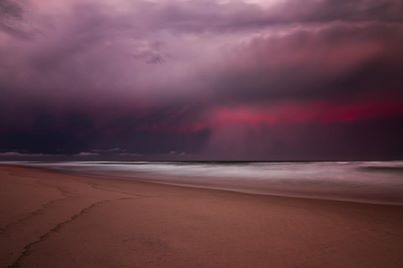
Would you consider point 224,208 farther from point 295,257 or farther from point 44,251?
point 44,251

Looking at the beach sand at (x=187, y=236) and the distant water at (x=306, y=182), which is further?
the distant water at (x=306, y=182)

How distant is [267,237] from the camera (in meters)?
3.69

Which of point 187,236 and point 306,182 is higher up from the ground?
point 187,236

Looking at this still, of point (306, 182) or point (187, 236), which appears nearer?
point (187, 236)

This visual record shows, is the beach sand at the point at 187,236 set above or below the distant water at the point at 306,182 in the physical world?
above

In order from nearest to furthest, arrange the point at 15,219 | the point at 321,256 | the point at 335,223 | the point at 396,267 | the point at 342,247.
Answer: the point at 396,267 → the point at 321,256 → the point at 342,247 → the point at 15,219 → the point at 335,223

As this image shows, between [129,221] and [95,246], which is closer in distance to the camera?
[95,246]

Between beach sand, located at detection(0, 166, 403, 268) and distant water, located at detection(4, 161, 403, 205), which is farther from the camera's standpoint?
distant water, located at detection(4, 161, 403, 205)

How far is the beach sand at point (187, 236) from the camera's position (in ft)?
9.58

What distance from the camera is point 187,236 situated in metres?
3.67

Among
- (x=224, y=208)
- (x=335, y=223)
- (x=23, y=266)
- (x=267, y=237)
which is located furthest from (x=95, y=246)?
(x=335, y=223)

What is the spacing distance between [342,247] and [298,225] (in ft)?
3.21

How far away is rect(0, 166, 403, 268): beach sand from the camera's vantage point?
2.92m

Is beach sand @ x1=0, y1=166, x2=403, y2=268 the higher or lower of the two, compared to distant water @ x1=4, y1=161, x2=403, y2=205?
higher
